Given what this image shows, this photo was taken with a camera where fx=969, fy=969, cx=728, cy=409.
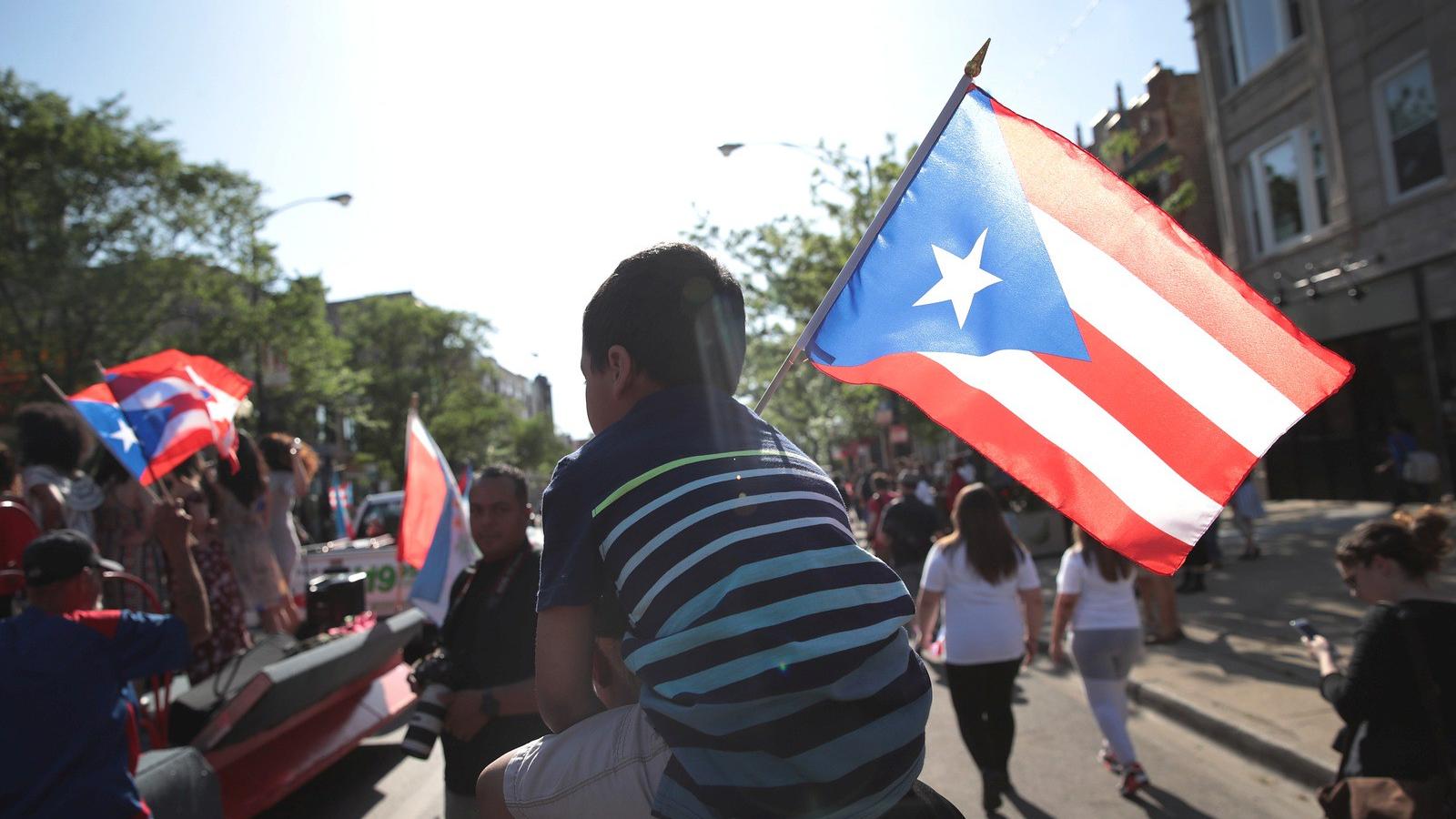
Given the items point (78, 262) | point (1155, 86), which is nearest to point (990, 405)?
point (78, 262)

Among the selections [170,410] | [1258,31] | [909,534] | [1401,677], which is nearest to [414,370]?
[1258,31]

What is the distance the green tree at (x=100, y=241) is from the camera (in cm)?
2214

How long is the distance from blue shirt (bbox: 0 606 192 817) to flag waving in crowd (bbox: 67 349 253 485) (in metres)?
2.06

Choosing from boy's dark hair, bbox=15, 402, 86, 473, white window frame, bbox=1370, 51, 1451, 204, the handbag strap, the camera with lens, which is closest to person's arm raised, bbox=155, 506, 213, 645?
boy's dark hair, bbox=15, 402, 86, 473

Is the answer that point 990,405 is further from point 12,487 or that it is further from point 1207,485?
point 12,487

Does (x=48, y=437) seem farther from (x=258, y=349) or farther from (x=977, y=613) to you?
(x=258, y=349)

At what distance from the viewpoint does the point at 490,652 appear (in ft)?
11.3

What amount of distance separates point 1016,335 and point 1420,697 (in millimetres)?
2003

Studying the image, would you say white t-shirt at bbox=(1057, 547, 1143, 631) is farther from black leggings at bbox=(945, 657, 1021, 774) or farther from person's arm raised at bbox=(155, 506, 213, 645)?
person's arm raised at bbox=(155, 506, 213, 645)

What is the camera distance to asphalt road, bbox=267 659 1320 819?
5.33 m

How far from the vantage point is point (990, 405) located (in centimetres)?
246

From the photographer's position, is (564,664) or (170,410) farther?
(170,410)

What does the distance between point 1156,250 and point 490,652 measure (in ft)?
8.21

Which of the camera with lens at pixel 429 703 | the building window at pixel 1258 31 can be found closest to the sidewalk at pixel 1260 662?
the camera with lens at pixel 429 703
